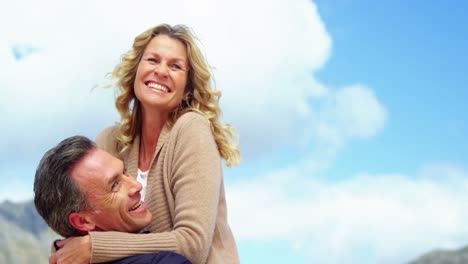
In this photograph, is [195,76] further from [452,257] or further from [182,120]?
[452,257]

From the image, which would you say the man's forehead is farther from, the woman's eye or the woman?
the woman's eye

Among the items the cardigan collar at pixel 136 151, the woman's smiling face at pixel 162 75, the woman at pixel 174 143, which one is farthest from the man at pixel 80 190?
the woman's smiling face at pixel 162 75

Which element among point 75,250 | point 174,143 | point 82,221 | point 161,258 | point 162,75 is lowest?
point 161,258

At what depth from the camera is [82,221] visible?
2.97 metres

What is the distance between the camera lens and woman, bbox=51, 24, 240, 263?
3.29 metres

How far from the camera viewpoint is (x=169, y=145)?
3.65 metres

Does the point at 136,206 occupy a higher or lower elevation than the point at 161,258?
higher

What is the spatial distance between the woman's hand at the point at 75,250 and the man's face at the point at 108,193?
3.8 inches

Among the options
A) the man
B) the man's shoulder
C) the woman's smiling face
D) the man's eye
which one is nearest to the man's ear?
the man

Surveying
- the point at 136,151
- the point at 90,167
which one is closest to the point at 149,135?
the point at 136,151

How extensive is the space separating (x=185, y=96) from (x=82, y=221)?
3.91 feet

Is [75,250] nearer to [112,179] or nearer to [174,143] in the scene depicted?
[112,179]

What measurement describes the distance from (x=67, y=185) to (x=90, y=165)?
129mm

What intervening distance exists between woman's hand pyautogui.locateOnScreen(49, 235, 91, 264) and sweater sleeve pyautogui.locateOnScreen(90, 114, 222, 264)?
0.03 m
